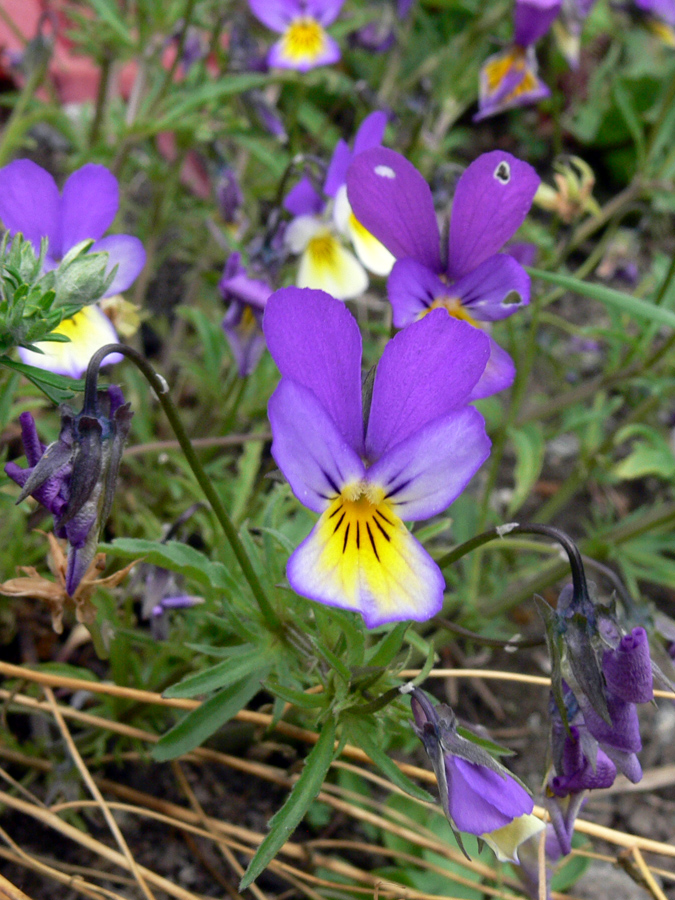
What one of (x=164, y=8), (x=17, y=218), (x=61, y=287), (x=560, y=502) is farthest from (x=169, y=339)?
(x=61, y=287)

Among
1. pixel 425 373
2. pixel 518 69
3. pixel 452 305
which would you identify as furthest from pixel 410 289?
pixel 518 69

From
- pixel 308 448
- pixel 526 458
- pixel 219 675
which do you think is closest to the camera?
pixel 308 448

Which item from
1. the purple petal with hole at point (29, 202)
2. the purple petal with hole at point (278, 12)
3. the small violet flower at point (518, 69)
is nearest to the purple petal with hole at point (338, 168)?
the purple petal with hole at point (29, 202)

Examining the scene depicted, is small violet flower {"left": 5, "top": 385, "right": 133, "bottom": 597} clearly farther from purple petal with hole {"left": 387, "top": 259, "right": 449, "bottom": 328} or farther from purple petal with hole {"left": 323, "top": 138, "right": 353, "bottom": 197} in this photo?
purple petal with hole {"left": 323, "top": 138, "right": 353, "bottom": 197}

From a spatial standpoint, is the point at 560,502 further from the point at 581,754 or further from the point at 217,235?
the point at 581,754

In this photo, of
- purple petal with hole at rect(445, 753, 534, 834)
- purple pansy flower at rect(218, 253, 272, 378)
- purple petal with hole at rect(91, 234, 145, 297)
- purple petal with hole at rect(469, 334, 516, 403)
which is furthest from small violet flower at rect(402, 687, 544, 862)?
purple pansy flower at rect(218, 253, 272, 378)

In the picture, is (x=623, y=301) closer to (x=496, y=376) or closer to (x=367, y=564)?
(x=496, y=376)

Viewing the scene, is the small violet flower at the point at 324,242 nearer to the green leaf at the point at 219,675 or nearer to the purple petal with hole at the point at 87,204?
the purple petal with hole at the point at 87,204
